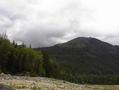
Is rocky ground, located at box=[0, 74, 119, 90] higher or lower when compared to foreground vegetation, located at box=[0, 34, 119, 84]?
lower

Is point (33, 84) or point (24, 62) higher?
point (24, 62)

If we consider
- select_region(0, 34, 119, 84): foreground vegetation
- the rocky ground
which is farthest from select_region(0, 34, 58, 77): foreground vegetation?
the rocky ground

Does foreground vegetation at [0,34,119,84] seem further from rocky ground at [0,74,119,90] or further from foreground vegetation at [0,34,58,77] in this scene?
rocky ground at [0,74,119,90]

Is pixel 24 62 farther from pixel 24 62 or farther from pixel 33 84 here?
pixel 33 84

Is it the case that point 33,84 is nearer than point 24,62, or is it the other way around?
point 33,84

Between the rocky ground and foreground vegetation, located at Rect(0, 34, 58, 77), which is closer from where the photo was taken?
the rocky ground

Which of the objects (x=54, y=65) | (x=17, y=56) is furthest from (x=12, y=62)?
(x=54, y=65)

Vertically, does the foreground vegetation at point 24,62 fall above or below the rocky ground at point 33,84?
above

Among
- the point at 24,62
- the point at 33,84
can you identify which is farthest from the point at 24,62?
the point at 33,84

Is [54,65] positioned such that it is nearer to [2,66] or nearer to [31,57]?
[31,57]

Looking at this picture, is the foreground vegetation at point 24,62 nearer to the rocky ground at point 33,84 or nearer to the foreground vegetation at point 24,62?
the foreground vegetation at point 24,62

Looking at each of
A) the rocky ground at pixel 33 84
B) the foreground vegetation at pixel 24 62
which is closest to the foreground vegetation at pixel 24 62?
the foreground vegetation at pixel 24 62

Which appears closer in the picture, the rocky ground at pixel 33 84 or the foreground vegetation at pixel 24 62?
the rocky ground at pixel 33 84

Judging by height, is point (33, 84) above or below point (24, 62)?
below
